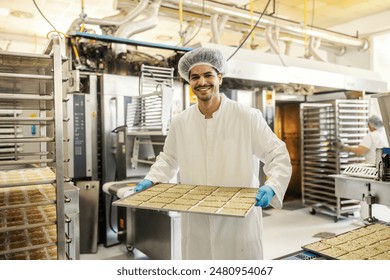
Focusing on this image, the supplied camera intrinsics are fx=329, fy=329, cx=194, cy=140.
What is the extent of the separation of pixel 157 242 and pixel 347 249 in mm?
1905

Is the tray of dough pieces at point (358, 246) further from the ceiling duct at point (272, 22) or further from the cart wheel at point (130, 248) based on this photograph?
the ceiling duct at point (272, 22)

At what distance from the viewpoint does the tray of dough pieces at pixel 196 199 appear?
120cm

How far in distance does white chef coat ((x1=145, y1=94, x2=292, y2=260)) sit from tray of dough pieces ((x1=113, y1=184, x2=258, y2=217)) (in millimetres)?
133

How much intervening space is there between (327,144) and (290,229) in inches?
53.9

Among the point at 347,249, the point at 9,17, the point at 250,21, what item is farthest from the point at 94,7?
the point at 347,249

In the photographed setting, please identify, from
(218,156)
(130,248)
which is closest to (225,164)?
(218,156)

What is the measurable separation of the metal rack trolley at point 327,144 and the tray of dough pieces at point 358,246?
3.04 metres

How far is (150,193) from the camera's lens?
1507 millimetres

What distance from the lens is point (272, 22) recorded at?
13.3 ft

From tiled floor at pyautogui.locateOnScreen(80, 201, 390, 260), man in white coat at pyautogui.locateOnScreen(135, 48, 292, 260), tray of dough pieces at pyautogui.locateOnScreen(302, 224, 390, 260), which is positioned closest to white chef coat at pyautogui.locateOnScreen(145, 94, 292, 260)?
man in white coat at pyautogui.locateOnScreen(135, 48, 292, 260)

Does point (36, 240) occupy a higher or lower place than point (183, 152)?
lower

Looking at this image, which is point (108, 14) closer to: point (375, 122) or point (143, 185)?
point (375, 122)
